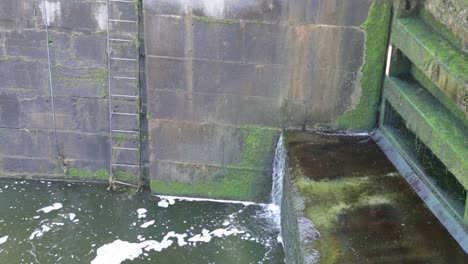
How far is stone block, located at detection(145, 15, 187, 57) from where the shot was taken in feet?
23.2

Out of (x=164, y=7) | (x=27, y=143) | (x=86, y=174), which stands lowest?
(x=86, y=174)

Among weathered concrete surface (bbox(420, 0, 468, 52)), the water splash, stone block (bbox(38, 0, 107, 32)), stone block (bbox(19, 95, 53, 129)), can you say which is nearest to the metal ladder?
stone block (bbox(38, 0, 107, 32))

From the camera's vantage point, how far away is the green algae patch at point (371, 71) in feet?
22.7

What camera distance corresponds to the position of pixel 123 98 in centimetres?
785

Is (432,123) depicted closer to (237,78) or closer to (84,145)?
(237,78)

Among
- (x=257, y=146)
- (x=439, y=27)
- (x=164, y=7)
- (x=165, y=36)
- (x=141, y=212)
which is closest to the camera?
(x=439, y=27)

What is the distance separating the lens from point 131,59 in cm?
766

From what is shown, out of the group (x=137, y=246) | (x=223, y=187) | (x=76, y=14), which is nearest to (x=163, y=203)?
(x=223, y=187)

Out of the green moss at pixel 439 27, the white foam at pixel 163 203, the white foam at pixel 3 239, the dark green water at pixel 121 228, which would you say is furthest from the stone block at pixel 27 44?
the green moss at pixel 439 27

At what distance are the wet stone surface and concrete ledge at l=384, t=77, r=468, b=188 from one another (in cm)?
60

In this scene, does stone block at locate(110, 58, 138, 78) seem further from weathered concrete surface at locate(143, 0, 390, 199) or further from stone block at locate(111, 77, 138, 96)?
weathered concrete surface at locate(143, 0, 390, 199)

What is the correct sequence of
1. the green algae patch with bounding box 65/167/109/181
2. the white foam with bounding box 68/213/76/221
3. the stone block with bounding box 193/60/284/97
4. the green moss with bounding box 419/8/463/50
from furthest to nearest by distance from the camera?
the green algae patch with bounding box 65/167/109/181 → the white foam with bounding box 68/213/76/221 → the stone block with bounding box 193/60/284/97 → the green moss with bounding box 419/8/463/50

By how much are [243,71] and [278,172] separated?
1354 mm

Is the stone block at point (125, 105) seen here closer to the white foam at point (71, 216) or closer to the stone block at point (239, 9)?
the white foam at point (71, 216)
